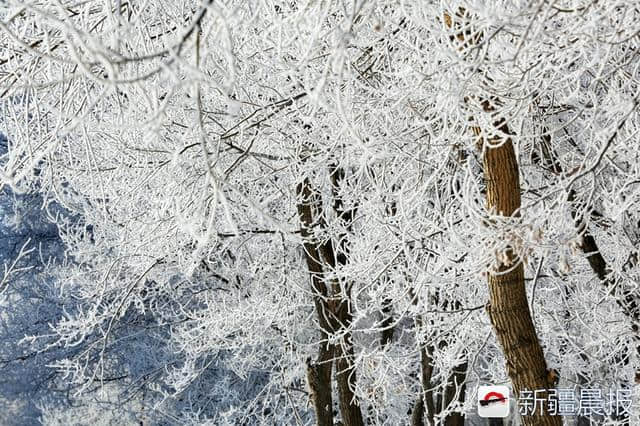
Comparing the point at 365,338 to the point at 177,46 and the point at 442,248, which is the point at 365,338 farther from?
the point at 177,46

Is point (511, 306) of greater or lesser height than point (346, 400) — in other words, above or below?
above

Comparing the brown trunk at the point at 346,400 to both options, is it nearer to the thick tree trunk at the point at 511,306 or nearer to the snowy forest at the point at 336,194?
the snowy forest at the point at 336,194

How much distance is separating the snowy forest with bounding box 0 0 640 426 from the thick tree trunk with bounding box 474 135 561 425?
0.03 feet

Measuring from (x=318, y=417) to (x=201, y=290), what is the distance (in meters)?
3.37

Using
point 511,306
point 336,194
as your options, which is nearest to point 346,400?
point 336,194

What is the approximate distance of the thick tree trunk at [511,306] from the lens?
3.56 metres

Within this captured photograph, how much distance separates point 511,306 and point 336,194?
2943mm

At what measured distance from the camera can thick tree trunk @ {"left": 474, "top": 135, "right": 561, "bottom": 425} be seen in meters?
3.56

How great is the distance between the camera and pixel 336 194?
6.44 metres

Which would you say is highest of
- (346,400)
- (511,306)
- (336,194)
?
(336,194)

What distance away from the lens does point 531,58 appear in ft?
9.48

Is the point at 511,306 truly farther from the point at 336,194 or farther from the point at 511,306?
the point at 336,194

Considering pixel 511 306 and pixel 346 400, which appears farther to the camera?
pixel 346 400

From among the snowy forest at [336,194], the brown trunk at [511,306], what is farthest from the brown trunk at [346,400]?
the brown trunk at [511,306]
